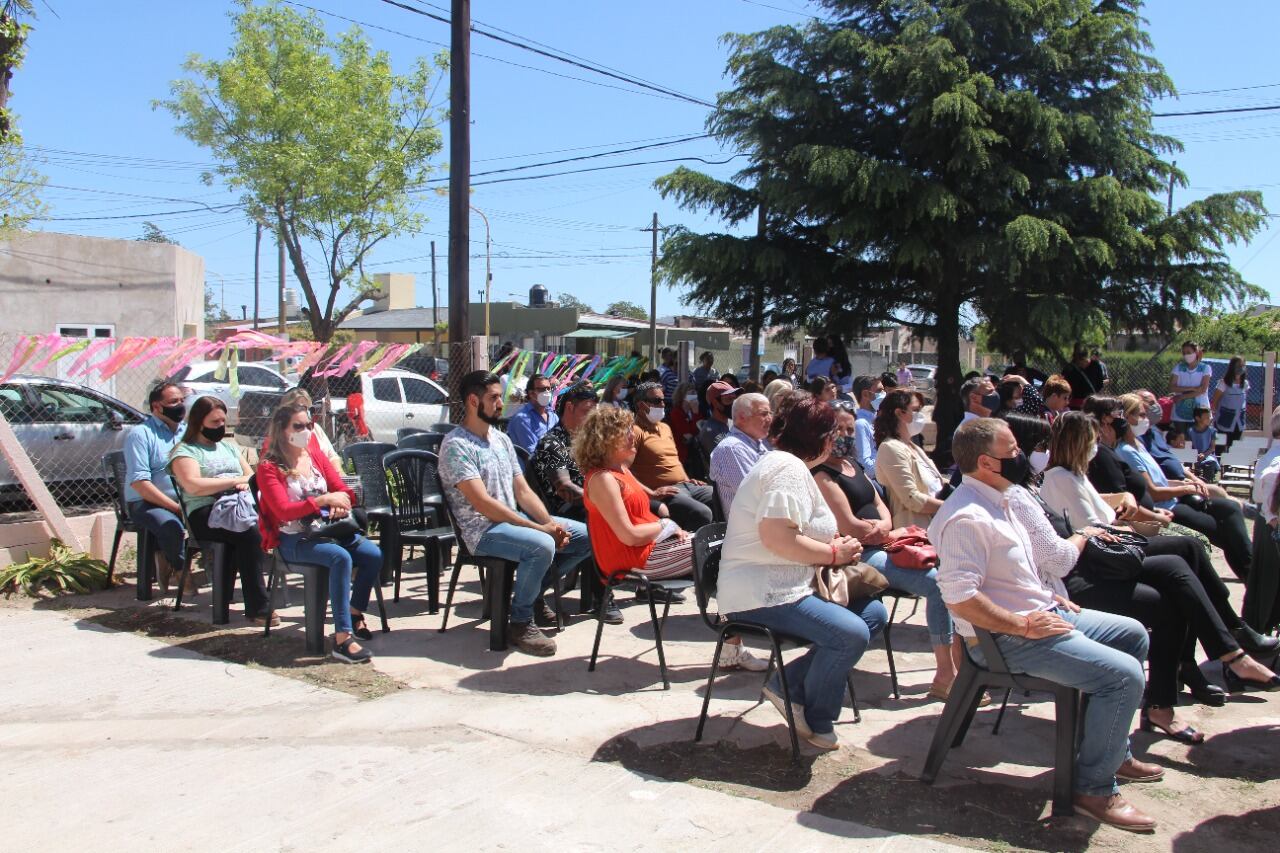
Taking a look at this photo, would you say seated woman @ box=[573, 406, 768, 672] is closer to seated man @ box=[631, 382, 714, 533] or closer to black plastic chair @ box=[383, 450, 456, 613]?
black plastic chair @ box=[383, 450, 456, 613]

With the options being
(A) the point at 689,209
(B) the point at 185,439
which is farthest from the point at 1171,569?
(A) the point at 689,209

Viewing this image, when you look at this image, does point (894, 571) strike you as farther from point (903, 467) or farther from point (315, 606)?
point (315, 606)

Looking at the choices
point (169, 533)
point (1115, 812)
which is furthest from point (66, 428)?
point (1115, 812)

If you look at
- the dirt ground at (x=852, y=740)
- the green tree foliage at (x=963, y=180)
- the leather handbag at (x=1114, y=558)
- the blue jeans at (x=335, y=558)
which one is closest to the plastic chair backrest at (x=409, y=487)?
the dirt ground at (x=852, y=740)

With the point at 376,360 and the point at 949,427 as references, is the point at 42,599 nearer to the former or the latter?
the point at 376,360

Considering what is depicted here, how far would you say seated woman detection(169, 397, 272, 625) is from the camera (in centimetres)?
616

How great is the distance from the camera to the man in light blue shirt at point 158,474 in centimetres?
660

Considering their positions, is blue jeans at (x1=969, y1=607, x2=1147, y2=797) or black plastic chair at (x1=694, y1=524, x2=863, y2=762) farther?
black plastic chair at (x1=694, y1=524, x2=863, y2=762)

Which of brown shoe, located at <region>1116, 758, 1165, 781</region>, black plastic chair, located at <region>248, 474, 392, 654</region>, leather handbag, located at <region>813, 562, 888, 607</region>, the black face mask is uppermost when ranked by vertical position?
the black face mask

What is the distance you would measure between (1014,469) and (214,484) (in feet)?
15.3

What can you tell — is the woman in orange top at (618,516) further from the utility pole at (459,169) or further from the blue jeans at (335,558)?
the utility pole at (459,169)

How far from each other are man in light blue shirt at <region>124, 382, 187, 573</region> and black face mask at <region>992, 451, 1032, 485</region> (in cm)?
512

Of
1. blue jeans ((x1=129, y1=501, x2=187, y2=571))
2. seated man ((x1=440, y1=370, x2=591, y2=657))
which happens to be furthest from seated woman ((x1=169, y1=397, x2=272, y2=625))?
seated man ((x1=440, y1=370, x2=591, y2=657))

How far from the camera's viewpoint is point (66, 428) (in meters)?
10.2
